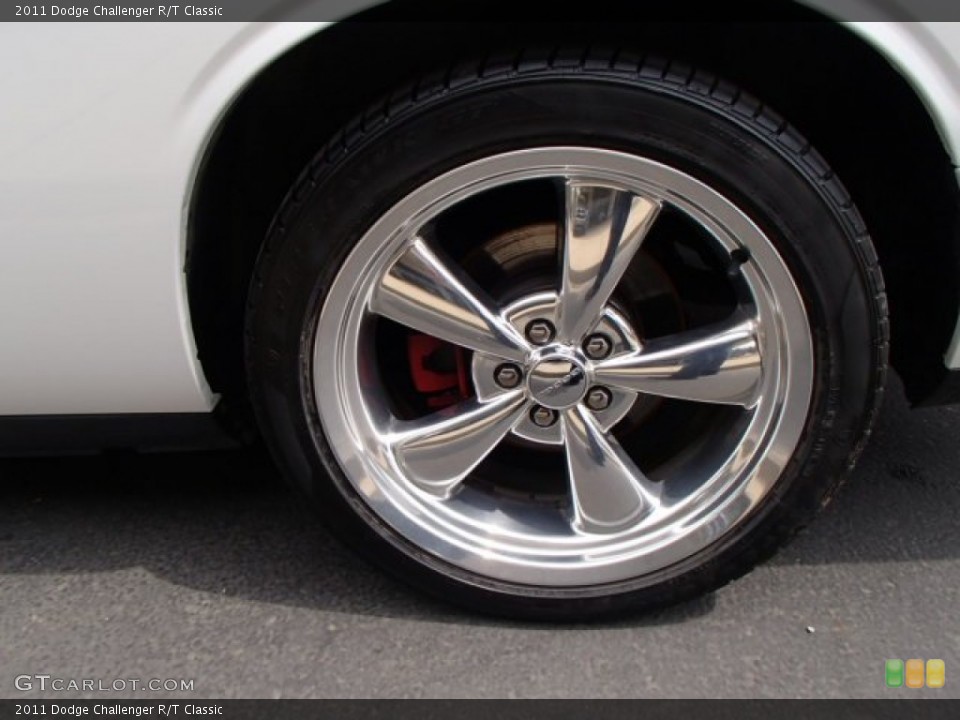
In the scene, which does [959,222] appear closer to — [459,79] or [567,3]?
[567,3]

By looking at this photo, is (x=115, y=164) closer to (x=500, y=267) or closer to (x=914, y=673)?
(x=500, y=267)

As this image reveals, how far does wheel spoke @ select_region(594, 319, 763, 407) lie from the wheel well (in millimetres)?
344

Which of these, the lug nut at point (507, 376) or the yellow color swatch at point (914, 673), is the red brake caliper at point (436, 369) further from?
the yellow color swatch at point (914, 673)

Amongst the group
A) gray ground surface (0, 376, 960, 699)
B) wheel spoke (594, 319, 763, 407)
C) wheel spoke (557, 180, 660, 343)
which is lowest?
gray ground surface (0, 376, 960, 699)

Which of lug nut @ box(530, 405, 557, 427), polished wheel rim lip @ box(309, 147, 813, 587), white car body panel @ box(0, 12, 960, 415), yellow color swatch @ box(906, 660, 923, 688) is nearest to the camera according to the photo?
white car body panel @ box(0, 12, 960, 415)

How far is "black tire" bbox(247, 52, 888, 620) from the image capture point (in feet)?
4.75

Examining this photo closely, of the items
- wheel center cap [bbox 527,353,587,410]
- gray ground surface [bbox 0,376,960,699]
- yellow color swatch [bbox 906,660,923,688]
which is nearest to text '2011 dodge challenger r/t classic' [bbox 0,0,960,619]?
wheel center cap [bbox 527,353,587,410]

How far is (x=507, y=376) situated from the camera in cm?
171

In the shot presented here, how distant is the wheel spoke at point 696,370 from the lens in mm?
1674

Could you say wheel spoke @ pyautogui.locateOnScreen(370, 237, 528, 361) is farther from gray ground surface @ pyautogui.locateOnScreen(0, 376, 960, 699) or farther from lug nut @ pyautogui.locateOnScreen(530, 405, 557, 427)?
gray ground surface @ pyautogui.locateOnScreen(0, 376, 960, 699)

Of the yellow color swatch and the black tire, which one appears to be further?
the yellow color swatch

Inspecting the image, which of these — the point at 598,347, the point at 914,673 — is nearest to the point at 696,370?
the point at 598,347

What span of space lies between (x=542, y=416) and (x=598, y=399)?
0.35ft

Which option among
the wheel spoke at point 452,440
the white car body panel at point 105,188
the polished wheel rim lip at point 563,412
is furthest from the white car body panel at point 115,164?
the wheel spoke at point 452,440
